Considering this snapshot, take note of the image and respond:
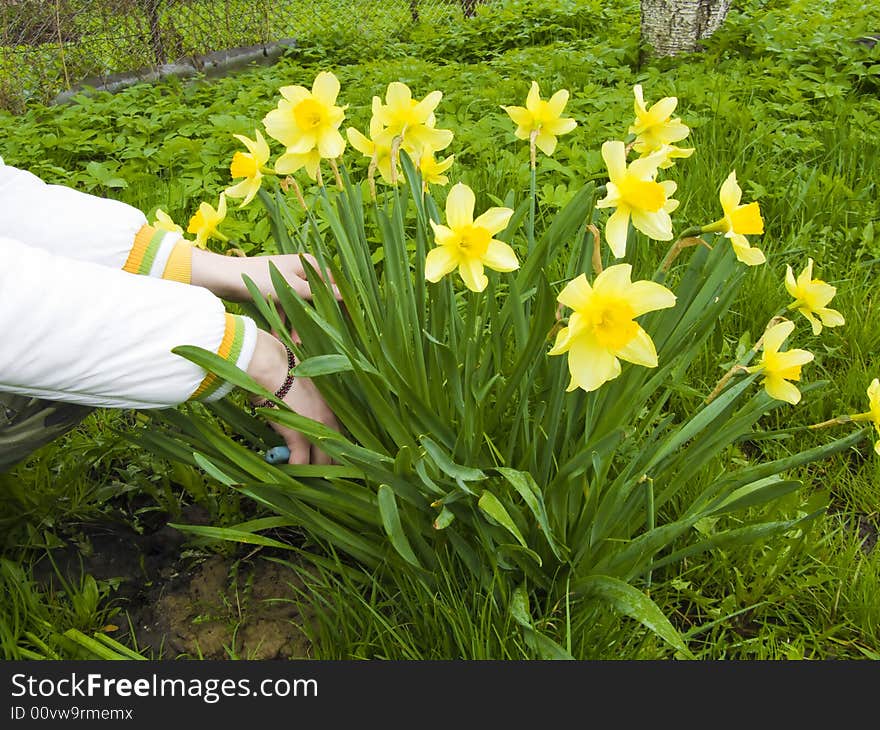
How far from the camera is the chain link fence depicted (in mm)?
4164

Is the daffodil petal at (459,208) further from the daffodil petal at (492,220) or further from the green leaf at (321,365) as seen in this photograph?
the green leaf at (321,365)

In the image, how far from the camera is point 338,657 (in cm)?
124

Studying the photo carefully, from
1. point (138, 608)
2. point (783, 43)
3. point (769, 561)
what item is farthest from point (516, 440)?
point (783, 43)

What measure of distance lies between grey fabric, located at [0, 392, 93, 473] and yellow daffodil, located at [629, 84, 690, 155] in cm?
92

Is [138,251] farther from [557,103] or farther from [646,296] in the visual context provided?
[646,296]

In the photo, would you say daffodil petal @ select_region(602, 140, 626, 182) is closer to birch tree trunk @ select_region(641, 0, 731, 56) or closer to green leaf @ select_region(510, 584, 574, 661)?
green leaf @ select_region(510, 584, 574, 661)

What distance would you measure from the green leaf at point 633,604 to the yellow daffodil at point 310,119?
0.71 meters

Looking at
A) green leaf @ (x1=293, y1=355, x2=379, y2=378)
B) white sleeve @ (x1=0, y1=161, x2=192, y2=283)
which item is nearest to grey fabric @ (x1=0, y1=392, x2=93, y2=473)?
white sleeve @ (x1=0, y1=161, x2=192, y2=283)

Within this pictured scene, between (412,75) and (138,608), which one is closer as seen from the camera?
(138,608)

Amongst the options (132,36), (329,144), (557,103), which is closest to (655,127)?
(557,103)

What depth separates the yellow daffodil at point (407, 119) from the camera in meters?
1.19

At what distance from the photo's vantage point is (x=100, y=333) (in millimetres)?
1012

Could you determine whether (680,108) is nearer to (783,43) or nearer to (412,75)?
(783,43)

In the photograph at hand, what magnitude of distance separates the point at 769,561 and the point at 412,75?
3.50 meters
